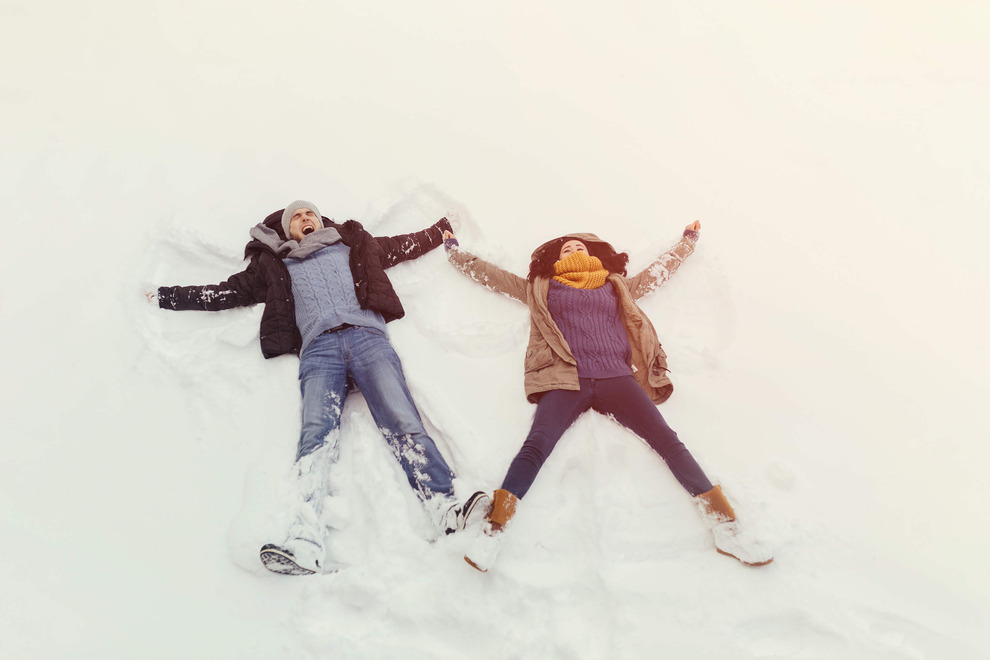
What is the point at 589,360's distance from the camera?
254 cm

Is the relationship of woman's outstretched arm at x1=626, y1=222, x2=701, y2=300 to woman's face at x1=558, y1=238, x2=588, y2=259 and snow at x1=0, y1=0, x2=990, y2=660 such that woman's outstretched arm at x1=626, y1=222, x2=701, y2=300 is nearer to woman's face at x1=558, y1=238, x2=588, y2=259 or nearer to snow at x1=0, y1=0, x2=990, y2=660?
snow at x1=0, y1=0, x2=990, y2=660

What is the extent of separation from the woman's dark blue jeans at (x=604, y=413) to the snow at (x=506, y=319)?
113 mm

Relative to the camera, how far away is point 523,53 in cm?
425

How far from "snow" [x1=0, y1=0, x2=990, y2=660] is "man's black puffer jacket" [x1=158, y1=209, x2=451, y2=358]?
0.11 m

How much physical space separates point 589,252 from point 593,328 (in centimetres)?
70

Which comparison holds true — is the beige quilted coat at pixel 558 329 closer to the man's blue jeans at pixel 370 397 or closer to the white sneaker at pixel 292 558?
the man's blue jeans at pixel 370 397

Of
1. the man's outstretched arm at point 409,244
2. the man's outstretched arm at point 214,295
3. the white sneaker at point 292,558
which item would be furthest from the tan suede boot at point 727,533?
the man's outstretched arm at point 214,295

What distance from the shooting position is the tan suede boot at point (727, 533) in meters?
2.00

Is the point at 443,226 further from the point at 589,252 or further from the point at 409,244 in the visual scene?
the point at 589,252

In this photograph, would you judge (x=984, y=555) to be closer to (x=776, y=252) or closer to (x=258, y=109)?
(x=776, y=252)

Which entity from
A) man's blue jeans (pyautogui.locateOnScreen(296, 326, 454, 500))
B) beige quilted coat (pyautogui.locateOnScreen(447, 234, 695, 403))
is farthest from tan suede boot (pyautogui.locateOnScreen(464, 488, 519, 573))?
beige quilted coat (pyautogui.locateOnScreen(447, 234, 695, 403))

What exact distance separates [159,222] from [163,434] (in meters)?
1.55

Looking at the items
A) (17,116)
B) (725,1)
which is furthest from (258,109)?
(725,1)

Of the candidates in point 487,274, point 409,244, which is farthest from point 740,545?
point 409,244
